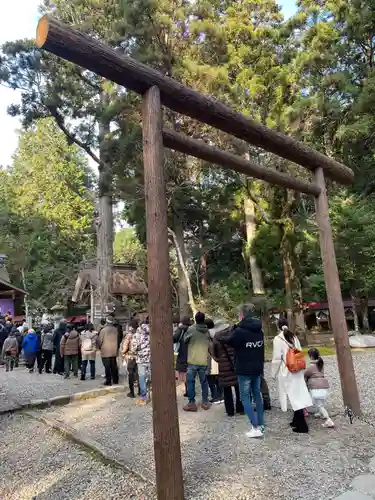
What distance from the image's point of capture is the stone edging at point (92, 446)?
398cm

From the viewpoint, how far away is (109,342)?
8336mm

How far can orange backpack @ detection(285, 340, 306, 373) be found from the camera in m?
4.74

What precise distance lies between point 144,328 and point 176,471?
382 centimetres

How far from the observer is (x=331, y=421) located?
5023 millimetres

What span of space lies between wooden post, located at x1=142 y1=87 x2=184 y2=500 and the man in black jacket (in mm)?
1490

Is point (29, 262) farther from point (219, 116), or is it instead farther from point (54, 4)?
point (219, 116)

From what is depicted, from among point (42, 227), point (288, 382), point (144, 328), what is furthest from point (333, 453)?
point (42, 227)

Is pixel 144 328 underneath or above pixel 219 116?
underneath

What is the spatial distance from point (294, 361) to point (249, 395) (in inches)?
26.6

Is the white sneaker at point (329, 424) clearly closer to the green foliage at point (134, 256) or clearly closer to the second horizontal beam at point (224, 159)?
the second horizontal beam at point (224, 159)

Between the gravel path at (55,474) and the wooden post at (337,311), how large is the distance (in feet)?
10.6

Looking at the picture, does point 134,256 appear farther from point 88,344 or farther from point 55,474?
point 55,474

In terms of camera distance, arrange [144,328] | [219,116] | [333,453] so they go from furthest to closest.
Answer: [144,328] < [219,116] < [333,453]

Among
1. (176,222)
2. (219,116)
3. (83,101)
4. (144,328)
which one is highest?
(83,101)
